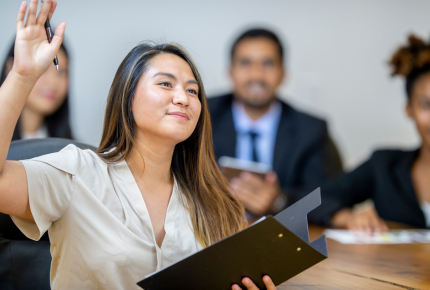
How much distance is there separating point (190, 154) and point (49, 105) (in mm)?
1584

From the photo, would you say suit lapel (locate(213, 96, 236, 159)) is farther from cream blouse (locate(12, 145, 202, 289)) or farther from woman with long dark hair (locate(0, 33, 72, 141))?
cream blouse (locate(12, 145, 202, 289))

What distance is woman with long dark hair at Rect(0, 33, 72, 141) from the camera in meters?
2.48

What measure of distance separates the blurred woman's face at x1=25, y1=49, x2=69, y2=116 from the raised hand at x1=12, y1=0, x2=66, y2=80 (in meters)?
1.70

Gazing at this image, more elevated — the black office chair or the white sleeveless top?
the black office chair

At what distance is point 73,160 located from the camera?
3.09 ft

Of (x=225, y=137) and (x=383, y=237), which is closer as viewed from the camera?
(x=383, y=237)

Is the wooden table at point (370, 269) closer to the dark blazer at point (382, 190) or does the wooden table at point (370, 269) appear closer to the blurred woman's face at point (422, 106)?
the dark blazer at point (382, 190)

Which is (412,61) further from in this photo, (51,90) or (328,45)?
(51,90)

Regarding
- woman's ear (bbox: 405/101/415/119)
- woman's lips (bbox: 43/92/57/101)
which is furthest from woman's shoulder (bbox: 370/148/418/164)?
woman's lips (bbox: 43/92/57/101)

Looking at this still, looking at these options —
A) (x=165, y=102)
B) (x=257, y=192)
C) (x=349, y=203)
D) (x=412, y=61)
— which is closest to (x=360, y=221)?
(x=349, y=203)

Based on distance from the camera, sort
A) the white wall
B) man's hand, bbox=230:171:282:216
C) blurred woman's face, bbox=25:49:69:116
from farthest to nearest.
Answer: the white wall → blurred woman's face, bbox=25:49:69:116 → man's hand, bbox=230:171:282:216

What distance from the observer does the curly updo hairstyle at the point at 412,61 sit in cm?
211

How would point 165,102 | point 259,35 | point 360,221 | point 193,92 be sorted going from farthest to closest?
point 259,35 → point 360,221 → point 193,92 → point 165,102

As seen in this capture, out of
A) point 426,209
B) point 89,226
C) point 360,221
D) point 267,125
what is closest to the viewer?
point 89,226
